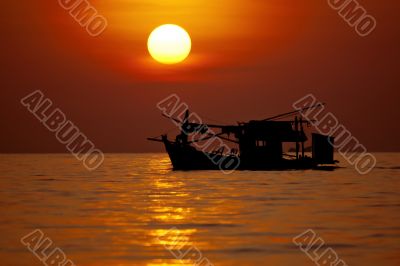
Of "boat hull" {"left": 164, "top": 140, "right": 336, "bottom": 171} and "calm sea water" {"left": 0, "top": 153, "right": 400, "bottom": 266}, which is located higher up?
"boat hull" {"left": 164, "top": 140, "right": 336, "bottom": 171}

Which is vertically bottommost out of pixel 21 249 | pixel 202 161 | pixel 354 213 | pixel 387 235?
pixel 21 249

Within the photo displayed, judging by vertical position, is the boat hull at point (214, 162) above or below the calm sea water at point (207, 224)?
above

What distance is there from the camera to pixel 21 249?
2467 cm

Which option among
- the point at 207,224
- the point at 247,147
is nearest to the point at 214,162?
the point at 247,147

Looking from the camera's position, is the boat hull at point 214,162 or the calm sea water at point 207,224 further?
the boat hull at point 214,162

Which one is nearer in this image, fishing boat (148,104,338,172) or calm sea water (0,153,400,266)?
calm sea water (0,153,400,266)

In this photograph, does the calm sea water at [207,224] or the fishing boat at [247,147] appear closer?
the calm sea water at [207,224]

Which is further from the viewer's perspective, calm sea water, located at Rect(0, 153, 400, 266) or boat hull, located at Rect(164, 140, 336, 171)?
boat hull, located at Rect(164, 140, 336, 171)

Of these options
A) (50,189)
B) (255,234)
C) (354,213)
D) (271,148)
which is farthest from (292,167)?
(255,234)

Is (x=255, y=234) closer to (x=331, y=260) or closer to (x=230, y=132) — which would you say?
(x=331, y=260)

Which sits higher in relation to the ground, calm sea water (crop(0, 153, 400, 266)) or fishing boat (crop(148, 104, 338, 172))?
fishing boat (crop(148, 104, 338, 172))

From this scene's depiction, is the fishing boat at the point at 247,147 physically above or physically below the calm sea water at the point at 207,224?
above

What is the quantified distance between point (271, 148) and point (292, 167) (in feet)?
25.2

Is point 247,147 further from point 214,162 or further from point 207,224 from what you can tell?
point 207,224
